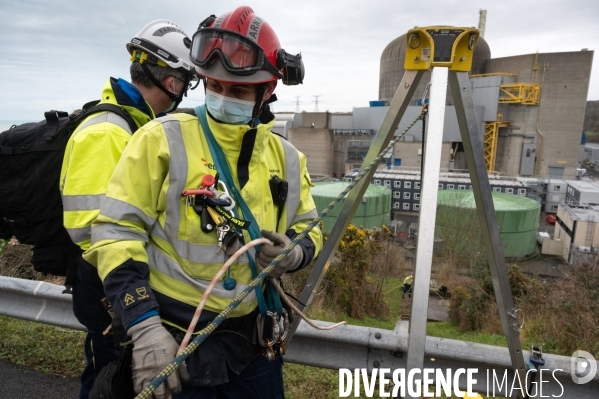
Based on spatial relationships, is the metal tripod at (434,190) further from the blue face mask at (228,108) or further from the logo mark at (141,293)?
the logo mark at (141,293)

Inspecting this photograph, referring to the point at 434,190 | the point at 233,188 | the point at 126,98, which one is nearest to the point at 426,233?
the point at 434,190

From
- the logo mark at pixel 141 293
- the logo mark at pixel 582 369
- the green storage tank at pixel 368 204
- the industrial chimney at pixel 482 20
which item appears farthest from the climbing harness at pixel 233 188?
the industrial chimney at pixel 482 20

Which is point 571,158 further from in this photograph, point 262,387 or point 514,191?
point 262,387

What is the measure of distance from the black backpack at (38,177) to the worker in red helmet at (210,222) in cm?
58

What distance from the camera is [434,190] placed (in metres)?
1.76

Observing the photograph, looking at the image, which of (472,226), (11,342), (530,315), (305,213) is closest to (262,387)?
(305,213)

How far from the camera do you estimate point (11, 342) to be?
11.1ft

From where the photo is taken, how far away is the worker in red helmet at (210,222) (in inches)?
59.1

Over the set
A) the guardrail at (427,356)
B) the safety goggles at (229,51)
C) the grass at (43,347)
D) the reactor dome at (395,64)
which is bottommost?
the grass at (43,347)

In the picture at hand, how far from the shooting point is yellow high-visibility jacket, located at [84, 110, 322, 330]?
1501 millimetres

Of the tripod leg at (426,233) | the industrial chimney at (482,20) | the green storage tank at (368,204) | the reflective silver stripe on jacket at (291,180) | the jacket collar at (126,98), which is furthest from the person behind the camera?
the industrial chimney at (482,20)

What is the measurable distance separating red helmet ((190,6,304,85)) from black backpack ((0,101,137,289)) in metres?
0.59

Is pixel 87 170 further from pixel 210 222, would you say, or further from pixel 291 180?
pixel 291 180

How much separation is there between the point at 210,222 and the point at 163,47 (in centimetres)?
148
